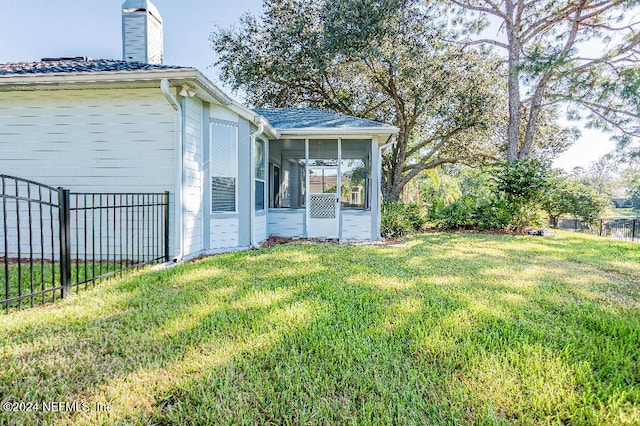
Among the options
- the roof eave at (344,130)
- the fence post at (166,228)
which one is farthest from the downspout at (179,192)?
the roof eave at (344,130)

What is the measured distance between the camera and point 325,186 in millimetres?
8250

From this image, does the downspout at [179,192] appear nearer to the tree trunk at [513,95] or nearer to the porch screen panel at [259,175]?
the porch screen panel at [259,175]

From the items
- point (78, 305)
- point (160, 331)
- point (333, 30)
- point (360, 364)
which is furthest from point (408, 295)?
point (333, 30)

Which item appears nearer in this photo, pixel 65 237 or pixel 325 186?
pixel 65 237

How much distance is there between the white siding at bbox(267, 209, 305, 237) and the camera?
27.0 feet

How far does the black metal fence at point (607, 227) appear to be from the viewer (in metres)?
12.8

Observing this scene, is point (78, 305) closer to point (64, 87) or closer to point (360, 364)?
point (360, 364)

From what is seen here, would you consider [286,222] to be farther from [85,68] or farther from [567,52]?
[567,52]

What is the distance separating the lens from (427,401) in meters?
1.65

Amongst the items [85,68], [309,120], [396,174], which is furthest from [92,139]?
[396,174]

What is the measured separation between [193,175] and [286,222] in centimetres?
325

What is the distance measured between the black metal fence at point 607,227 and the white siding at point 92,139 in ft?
56.8

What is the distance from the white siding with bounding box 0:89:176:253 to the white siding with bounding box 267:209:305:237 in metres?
3.28

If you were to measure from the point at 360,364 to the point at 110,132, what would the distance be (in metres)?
5.78
